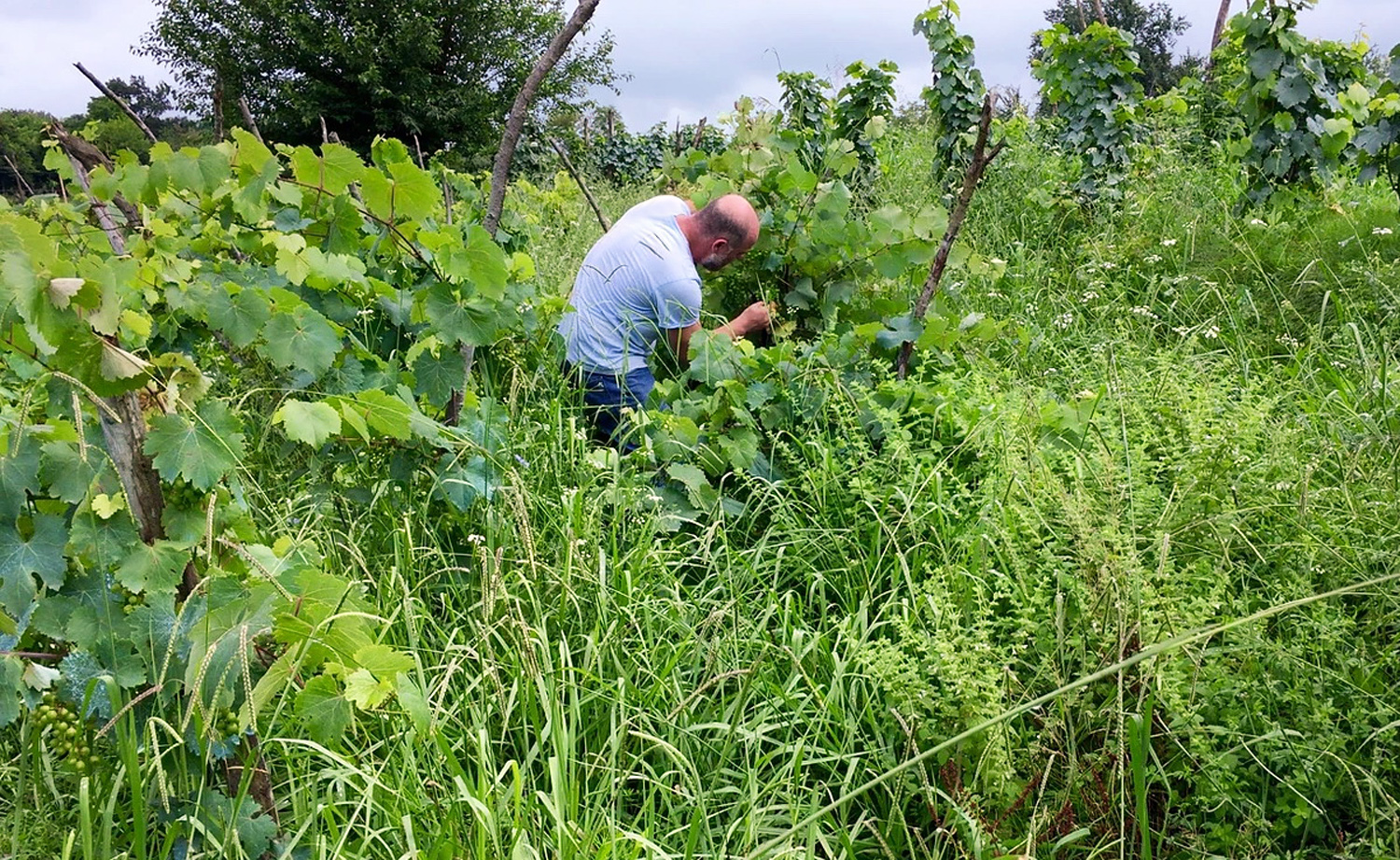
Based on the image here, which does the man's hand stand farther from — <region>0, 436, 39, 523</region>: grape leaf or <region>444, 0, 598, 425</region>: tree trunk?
<region>0, 436, 39, 523</region>: grape leaf

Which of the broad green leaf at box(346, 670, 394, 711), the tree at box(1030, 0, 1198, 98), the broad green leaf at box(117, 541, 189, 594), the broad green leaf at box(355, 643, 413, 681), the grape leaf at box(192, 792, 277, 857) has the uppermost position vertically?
the tree at box(1030, 0, 1198, 98)

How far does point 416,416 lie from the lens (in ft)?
7.91

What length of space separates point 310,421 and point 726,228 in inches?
87.4

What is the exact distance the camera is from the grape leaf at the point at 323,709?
5.53ft

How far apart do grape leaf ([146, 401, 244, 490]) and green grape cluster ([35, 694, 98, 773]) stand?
44 centimetres

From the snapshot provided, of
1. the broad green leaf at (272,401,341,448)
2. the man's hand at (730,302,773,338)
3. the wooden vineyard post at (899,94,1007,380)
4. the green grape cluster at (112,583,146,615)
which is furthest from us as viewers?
the man's hand at (730,302,773,338)

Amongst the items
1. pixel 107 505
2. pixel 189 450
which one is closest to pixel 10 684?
pixel 107 505

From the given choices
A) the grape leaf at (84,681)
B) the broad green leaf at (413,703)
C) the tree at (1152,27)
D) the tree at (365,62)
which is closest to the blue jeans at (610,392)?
the broad green leaf at (413,703)

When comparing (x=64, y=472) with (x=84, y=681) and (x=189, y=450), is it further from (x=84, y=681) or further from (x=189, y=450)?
(x=84, y=681)

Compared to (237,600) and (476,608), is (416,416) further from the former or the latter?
(237,600)

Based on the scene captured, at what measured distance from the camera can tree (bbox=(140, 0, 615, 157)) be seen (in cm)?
2464

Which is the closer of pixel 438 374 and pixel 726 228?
pixel 438 374

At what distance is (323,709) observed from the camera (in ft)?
5.54

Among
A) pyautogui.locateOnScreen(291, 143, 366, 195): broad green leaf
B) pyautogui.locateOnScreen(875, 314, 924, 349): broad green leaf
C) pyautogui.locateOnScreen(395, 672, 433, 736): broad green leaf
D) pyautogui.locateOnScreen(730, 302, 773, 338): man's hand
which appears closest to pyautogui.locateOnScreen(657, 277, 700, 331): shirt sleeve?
pyautogui.locateOnScreen(730, 302, 773, 338): man's hand
